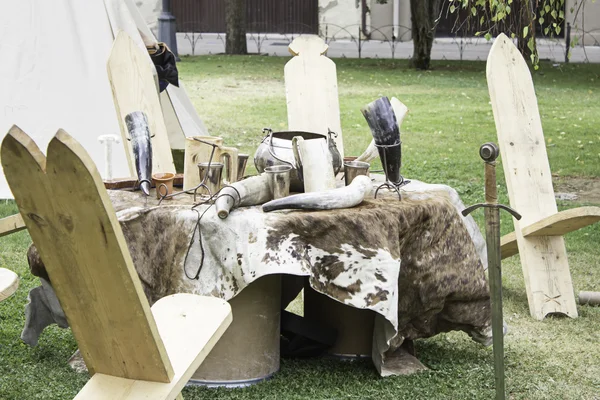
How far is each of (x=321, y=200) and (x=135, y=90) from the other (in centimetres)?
187

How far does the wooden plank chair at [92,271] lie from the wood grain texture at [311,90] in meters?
2.58

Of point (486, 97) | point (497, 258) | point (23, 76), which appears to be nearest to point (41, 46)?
point (23, 76)

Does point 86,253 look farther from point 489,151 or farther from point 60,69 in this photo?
point 60,69

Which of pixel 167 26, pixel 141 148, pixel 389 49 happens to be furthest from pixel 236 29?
pixel 141 148

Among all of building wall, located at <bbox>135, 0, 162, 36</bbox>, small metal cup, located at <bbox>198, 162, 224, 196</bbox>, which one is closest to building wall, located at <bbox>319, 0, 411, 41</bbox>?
building wall, located at <bbox>135, 0, 162, 36</bbox>

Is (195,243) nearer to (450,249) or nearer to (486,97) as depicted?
(450,249)

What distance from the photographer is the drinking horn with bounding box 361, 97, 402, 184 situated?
3734 millimetres

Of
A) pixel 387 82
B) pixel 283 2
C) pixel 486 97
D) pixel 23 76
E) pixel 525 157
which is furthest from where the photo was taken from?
pixel 283 2

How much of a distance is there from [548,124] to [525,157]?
20.7 feet

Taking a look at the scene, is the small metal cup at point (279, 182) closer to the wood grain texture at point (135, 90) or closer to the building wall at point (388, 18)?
the wood grain texture at point (135, 90)

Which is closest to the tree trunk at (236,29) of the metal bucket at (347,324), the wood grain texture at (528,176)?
the wood grain texture at (528,176)

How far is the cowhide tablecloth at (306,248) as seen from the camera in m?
3.34

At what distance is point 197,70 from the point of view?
15672 mm

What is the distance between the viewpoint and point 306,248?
3.36m
